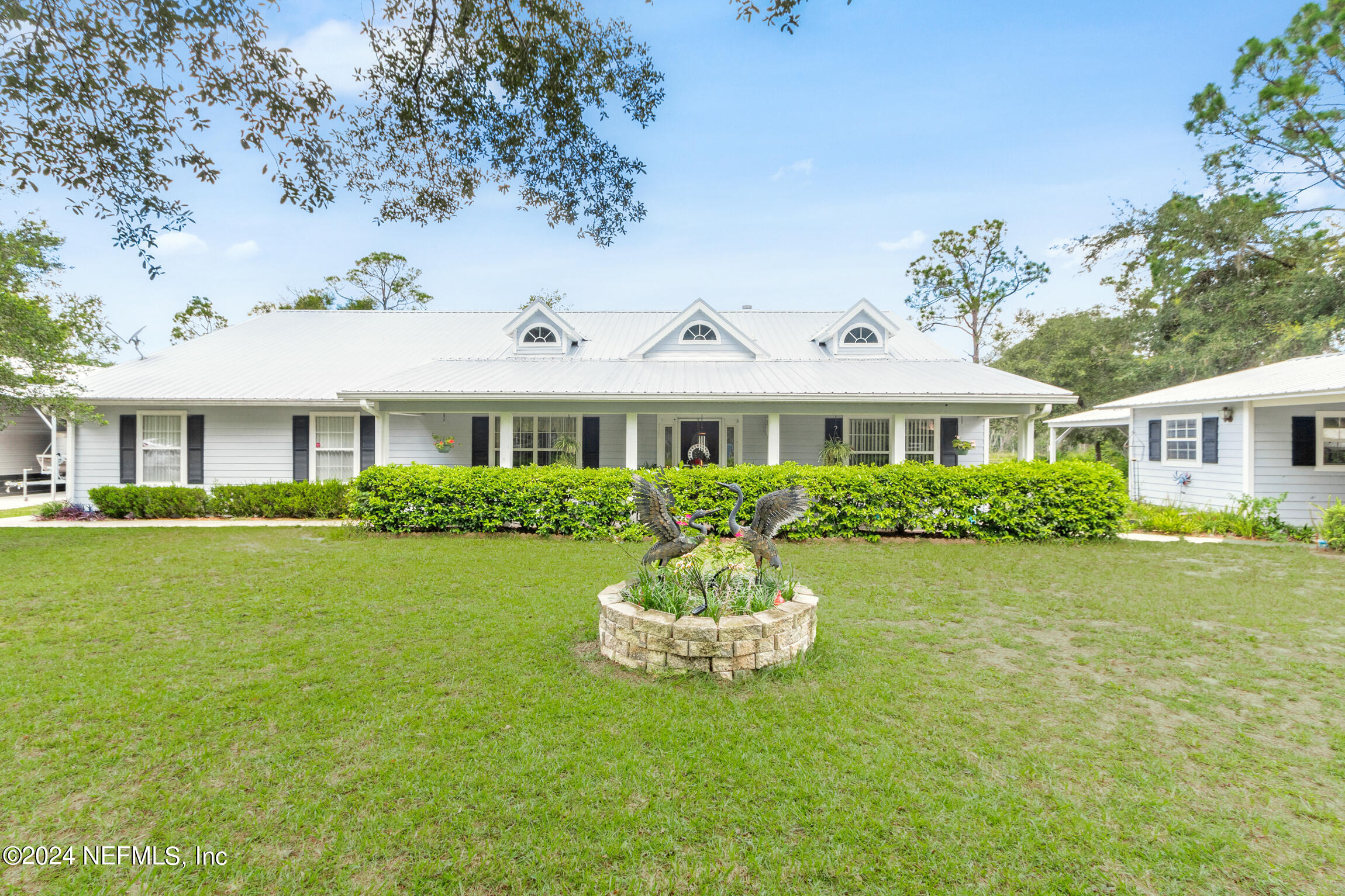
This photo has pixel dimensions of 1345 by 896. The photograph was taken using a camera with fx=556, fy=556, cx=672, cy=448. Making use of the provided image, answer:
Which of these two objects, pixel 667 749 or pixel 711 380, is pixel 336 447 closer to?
pixel 711 380

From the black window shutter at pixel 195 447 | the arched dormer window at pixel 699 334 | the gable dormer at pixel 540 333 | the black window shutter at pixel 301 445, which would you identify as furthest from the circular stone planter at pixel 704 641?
the black window shutter at pixel 195 447

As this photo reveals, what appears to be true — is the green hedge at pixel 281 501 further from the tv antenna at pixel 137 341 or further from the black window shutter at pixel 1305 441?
the black window shutter at pixel 1305 441

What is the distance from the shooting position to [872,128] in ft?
19.0

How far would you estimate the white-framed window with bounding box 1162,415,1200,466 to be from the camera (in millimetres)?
12664

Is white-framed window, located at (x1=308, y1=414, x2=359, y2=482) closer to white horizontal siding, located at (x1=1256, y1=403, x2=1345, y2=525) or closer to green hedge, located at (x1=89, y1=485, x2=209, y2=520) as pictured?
green hedge, located at (x1=89, y1=485, x2=209, y2=520)

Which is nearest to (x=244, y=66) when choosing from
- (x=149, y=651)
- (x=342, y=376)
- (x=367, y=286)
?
(x=149, y=651)

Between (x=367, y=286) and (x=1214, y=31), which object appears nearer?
(x=1214, y=31)

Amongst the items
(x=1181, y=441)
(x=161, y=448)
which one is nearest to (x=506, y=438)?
(x=161, y=448)

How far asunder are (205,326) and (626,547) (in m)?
26.6

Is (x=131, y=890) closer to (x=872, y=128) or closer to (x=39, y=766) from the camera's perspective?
(x=39, y=766)

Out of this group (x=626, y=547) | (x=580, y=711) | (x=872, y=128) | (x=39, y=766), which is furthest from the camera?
(x=626, y=547)

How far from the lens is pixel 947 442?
1310 cm

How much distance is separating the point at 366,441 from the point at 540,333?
5.00 meters

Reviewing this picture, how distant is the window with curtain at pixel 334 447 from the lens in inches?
509
